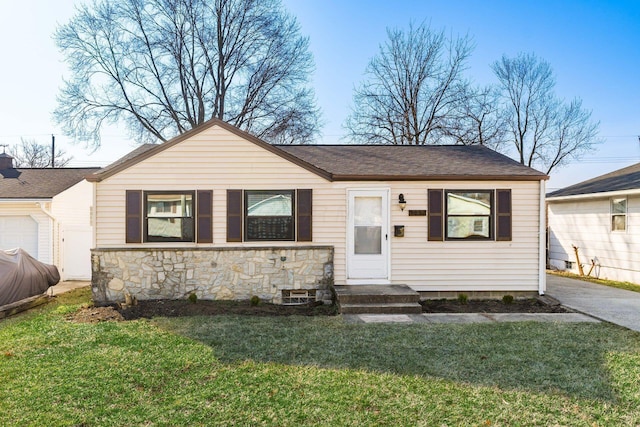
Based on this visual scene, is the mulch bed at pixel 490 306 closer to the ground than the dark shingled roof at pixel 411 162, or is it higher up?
closer to the ground

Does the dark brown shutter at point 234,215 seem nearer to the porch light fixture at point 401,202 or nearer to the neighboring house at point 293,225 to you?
the neighboring house at point 293,225

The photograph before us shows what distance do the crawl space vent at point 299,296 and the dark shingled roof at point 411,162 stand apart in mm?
2462

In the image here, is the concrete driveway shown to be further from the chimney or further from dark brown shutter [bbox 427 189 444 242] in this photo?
the chimney

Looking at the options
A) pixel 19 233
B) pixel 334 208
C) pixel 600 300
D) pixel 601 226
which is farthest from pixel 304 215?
pixel 601 226

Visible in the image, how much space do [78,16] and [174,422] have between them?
19642 mm

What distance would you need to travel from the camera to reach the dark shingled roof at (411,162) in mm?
7699

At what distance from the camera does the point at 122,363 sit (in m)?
4.09

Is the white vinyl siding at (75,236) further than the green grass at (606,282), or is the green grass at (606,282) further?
the white vinyl siding at (75,236)

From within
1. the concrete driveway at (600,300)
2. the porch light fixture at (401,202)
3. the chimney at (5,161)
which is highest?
the chimney at (5,161)

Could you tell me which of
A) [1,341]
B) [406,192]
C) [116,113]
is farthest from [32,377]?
[116,113]

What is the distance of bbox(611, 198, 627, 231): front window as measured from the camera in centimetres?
1039

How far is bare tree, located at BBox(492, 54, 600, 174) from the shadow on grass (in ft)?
64.4

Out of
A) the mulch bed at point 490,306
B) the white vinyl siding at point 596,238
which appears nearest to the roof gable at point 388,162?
the mulch bed at point 490,306

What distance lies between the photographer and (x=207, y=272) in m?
7.43
